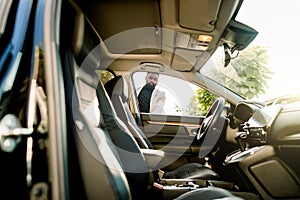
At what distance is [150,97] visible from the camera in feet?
9.53

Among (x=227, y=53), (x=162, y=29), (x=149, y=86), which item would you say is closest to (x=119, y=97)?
(x=162, y=29)

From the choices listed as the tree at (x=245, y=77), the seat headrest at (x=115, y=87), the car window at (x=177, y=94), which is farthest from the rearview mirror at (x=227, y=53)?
the seat headrest at (x=115, y=87)

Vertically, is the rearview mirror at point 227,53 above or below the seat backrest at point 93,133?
above

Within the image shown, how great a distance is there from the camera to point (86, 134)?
2.43ft

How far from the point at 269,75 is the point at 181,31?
586 centimetres

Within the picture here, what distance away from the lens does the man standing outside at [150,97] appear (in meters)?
2.77

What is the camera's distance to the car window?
2.71 meters

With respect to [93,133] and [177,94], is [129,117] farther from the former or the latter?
[177,94]

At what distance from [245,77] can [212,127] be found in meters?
4.41

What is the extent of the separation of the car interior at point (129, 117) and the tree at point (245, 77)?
20 centimetres

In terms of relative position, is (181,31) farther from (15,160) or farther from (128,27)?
(15,160)

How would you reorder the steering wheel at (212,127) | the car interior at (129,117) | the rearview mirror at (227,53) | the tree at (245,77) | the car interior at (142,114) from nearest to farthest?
1. the car interior at (129,117)
2. the car interior at (142,114)
3. the steering wheel at (212,127)
4. the rearview mirror at (227,53)
5. the tree at (245,77)

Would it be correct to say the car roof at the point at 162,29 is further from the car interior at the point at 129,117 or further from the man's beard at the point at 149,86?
the man's beard at the point at 149,86

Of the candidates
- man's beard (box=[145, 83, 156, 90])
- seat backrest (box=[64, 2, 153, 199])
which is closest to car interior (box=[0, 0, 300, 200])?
seat backrest (box=[64, 2, 153, 199])
